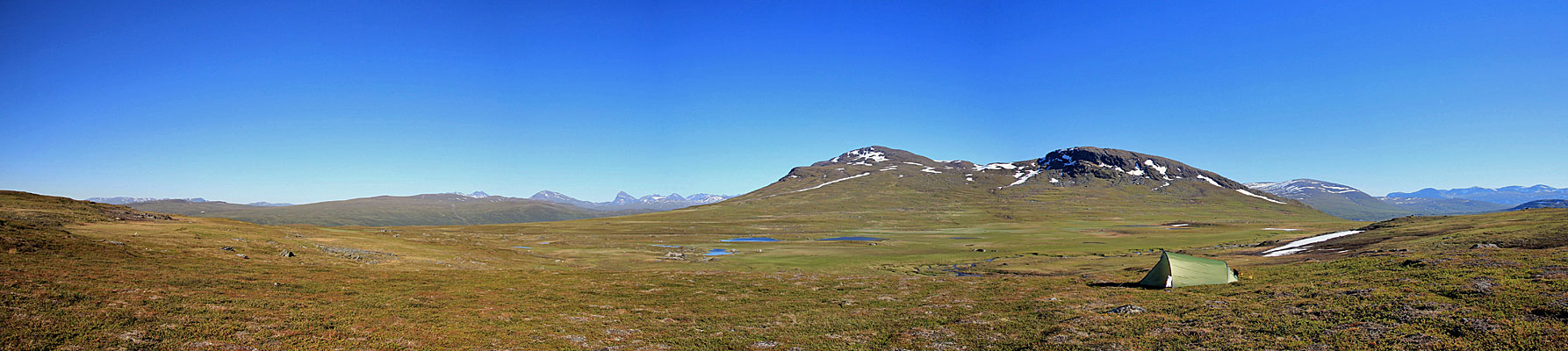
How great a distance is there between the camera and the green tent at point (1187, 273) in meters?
35.9

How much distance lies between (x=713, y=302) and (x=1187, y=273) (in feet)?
103

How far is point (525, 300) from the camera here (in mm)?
33500

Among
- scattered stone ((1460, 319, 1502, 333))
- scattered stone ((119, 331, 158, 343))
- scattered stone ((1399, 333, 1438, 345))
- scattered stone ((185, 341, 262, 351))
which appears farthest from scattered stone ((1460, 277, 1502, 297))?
scattered stone ((119, 331, 158, 343))

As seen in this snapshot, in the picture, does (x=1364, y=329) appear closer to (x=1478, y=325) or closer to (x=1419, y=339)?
(x=1419, y=339)

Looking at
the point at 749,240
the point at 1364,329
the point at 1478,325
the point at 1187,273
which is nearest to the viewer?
the point at 1478,325

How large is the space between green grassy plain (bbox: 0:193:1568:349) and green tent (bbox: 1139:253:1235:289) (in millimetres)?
2213

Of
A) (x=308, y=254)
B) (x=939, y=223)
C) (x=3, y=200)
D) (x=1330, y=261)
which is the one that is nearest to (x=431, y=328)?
(x=308, y=254)

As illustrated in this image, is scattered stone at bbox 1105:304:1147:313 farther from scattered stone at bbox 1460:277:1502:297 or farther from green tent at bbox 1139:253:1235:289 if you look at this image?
scattered stone at bbox 1460:277:1502:297

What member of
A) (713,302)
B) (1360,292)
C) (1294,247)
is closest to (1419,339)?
(1360,292)

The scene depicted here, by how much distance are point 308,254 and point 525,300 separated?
92.9ft

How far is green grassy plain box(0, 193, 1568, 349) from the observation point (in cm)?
2011

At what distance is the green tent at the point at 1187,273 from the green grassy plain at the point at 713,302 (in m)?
2.21

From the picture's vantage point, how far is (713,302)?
118 feet

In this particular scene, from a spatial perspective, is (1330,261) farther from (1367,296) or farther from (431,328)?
(431,328)
